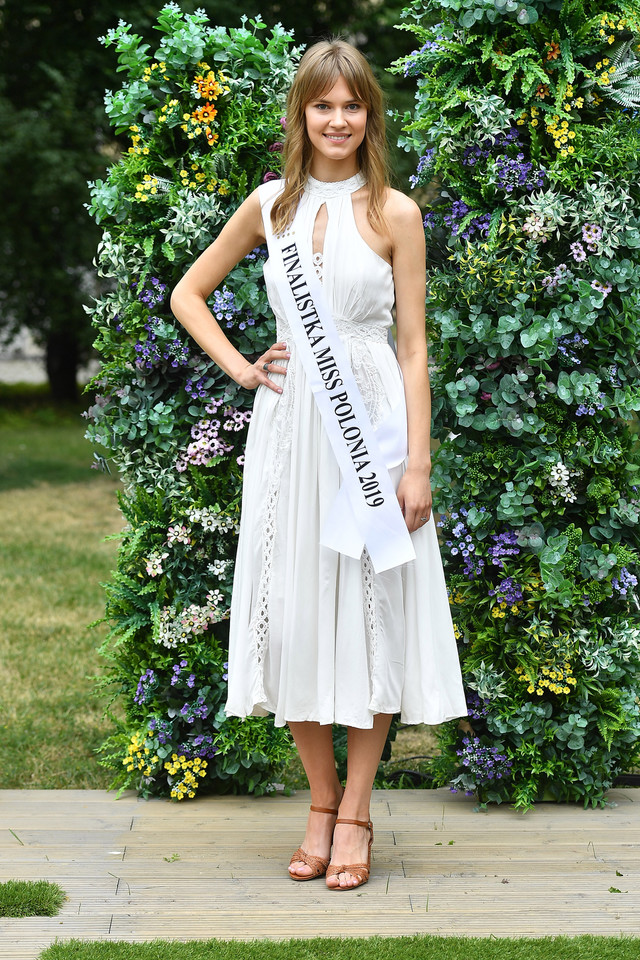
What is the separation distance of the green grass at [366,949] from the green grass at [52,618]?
1.16m

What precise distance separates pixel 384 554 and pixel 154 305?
1188 mm

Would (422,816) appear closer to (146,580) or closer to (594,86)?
(146,580)

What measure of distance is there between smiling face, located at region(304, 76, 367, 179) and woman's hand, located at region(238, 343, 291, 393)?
0.47 metres

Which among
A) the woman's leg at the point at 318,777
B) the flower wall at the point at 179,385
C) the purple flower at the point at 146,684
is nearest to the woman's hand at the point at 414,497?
the woman's leg at the point at 318,777

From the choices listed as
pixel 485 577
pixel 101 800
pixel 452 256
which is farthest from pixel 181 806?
pixel 452 256

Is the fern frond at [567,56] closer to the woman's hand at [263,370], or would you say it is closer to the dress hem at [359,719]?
the woman's hand at [263,370]

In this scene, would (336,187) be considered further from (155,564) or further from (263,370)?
(155,564)

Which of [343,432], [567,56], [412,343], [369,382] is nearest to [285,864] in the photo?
[343,432]

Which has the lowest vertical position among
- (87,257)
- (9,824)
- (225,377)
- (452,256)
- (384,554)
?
(9,824)

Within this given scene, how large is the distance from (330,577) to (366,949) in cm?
81

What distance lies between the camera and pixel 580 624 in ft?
10.1

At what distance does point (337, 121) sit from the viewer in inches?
95.5

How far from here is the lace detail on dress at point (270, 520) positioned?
2.57 meters

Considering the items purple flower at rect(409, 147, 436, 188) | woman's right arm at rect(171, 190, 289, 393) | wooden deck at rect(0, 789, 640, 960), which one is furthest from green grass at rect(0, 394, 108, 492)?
woman's right arm at rect(171, 190, 289, 393)
